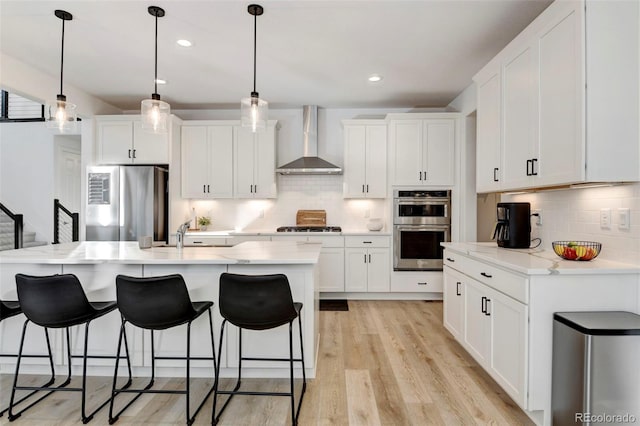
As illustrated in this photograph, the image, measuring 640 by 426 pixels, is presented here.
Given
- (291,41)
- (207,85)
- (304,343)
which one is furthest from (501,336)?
(207,85)

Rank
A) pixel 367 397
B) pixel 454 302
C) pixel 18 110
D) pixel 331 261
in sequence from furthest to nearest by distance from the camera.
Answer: pixel 18 110 < pixel 331 261 < pixel 454 302 < pixel 367 397

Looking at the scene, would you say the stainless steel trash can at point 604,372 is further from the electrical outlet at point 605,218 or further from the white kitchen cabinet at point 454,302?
the white kitchen cabinet at point 454,302

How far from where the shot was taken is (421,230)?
4.66 metres

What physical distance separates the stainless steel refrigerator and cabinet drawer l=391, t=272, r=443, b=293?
321cm

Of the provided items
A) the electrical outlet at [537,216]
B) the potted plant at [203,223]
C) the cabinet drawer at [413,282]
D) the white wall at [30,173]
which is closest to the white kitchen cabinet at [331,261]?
the cabinet drawer at [413,282]

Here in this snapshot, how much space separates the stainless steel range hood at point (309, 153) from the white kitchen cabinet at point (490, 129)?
203 cm

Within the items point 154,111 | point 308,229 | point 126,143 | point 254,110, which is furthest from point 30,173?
point 254,110

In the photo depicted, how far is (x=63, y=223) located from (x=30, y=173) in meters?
1.10

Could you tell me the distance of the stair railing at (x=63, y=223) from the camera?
5687mm

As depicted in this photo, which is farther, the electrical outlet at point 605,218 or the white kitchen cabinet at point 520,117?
the white kitchen cabinet at point 520,117

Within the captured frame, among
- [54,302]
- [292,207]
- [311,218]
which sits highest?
[292,207]

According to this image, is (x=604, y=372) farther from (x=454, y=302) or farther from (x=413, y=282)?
(x=413, y=282)

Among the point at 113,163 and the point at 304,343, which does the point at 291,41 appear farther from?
the point at 113,163

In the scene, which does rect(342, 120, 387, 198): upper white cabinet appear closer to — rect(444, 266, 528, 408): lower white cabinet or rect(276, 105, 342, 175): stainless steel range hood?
rect(276, 105, 342, 175): stainless steel range hood
